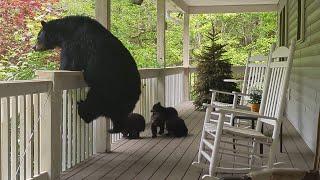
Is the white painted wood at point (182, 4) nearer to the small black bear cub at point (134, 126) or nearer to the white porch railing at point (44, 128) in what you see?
the small black bear cub at point (134, 126)

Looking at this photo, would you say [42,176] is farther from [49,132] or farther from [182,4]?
[182,4]

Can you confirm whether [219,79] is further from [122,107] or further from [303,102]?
[122,107]

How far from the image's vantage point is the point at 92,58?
→ 3824mm

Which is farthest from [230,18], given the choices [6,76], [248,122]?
[6,76]

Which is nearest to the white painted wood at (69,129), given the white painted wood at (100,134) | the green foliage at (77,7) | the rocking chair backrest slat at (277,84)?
the white painted wood at (100,134)

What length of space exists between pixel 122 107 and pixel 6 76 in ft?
5.31

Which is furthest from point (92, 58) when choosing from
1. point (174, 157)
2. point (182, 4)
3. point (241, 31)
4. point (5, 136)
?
point (241, 31)

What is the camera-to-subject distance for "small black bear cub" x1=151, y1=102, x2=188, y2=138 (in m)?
5.66

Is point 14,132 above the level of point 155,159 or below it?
above

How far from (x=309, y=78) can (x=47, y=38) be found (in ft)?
10.1

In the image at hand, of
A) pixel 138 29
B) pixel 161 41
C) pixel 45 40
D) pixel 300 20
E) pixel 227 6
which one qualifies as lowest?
pixel 45 40

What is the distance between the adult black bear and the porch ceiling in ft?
23.0

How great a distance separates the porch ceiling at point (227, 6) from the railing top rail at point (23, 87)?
7.76 metres

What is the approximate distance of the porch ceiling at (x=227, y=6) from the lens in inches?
428
